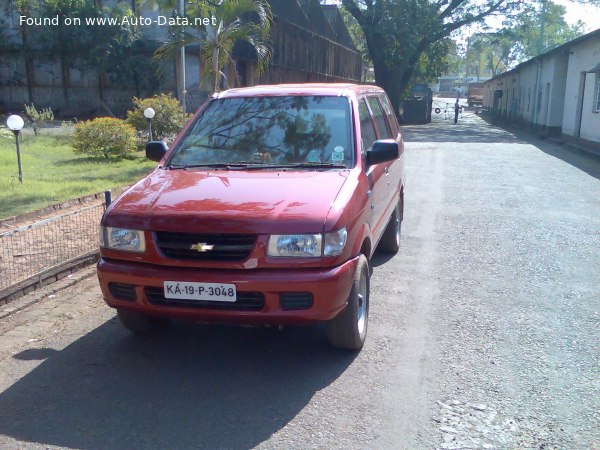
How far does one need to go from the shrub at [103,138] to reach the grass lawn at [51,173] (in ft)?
0.78

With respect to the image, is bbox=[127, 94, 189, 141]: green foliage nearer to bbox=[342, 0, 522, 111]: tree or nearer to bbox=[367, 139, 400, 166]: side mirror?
bbox=[367, 139, 400, 166]: side mirror

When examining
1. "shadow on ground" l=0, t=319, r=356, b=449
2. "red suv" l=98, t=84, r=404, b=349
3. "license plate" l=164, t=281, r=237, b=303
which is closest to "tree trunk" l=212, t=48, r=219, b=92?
"red suv" l=98, t=84, r=404, b=349

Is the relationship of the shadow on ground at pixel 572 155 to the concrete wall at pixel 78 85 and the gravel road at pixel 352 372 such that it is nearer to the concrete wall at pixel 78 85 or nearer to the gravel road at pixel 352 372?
the gravel road at pixel 352 372

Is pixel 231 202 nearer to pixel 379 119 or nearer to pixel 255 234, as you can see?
pixel 255 234

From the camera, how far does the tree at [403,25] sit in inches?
1441

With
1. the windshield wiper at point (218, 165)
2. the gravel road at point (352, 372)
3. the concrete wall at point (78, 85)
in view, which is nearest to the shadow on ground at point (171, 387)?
the gravel road at point (352, 372)

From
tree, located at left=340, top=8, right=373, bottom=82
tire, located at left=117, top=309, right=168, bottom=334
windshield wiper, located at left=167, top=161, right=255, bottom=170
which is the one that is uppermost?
tree, located at left=340, top=8, right=373, bottom=82

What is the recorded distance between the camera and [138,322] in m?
4.86

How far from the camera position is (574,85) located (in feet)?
82.6

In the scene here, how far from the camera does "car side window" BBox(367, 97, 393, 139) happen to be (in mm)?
6510

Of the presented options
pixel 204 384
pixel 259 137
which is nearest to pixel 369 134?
pixel 259 137

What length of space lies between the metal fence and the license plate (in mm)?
2237

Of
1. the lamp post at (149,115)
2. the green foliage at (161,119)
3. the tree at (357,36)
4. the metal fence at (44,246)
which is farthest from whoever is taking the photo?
the tree at (357,36)

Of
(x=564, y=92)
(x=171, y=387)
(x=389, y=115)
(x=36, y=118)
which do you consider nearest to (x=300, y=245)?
(x=171, y=387)
